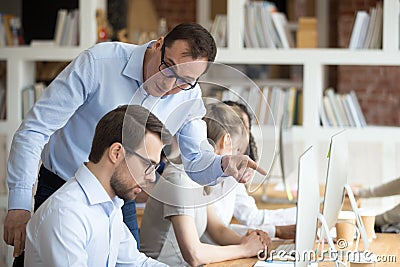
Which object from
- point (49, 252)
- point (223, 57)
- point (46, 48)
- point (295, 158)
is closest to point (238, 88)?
point (223, 57)

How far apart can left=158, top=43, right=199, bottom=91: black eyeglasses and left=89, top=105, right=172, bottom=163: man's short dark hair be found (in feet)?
0.66

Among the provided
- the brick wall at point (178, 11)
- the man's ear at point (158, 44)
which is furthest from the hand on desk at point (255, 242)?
the brick wall at point (178, 11)

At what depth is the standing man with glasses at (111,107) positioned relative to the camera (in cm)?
223

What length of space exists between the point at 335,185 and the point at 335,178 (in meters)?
0.02

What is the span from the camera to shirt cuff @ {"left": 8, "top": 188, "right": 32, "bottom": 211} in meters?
2.23

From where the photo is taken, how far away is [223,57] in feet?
15.6

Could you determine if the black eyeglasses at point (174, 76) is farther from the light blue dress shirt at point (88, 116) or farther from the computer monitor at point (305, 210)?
the computer monitor at point (305, 210)

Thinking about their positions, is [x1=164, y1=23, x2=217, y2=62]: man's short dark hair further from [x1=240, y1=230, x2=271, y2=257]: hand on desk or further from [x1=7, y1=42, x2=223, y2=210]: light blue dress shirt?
[x1=240, y1=230, x2=271, y2=257]: hand on desk

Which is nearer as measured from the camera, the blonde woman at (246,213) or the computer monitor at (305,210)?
the computer monitor at (305,210)

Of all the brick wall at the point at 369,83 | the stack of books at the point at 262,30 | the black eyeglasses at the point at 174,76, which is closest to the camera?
the black eyeglasses at the point at 174,76

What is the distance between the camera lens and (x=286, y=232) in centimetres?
286

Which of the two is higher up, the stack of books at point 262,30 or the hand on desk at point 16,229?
the stack of books at point 262,30

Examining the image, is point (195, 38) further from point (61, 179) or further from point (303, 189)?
point (61, 179)

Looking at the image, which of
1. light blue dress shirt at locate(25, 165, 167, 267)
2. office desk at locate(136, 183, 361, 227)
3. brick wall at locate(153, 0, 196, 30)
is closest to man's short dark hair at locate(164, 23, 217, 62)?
light blue dress shirt at locate(25, 165, 167, 267)
